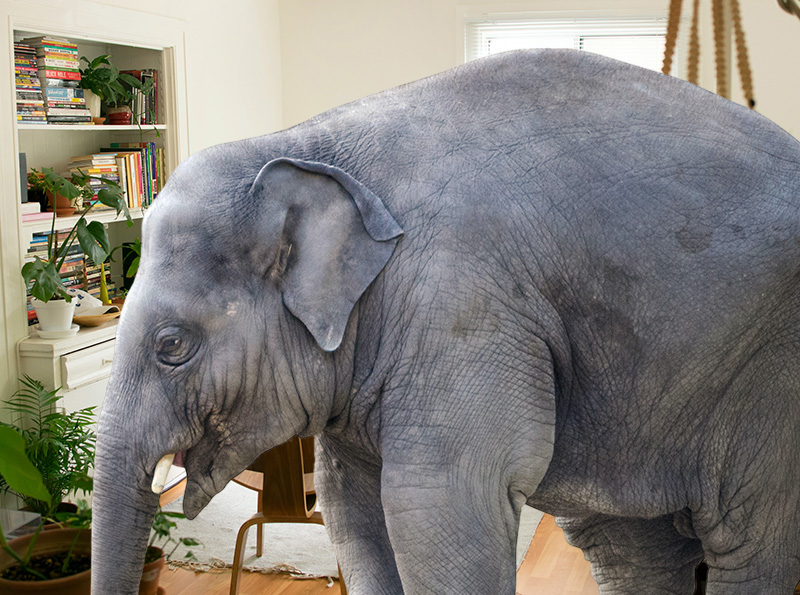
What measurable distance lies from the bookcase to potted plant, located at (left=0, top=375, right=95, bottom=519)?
101 millimetres

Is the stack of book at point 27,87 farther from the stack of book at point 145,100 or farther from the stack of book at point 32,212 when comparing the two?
the stack of book at point 145,100

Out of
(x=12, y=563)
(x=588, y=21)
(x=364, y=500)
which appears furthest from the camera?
(x=588, y=21)

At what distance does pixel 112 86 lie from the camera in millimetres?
4676

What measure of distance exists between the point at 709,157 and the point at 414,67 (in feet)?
18.8

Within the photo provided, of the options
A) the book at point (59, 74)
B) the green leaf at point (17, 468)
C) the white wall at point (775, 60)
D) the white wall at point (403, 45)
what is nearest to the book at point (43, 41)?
the book at point (59, 74)

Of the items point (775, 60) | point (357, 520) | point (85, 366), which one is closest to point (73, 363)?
point (85, 366)

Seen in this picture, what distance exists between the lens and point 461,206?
0.94m

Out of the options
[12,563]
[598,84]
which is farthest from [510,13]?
[598,84]

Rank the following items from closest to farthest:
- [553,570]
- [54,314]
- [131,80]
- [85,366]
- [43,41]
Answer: [553,570] → [54,314] → [85,366] → [43,41] → [131,80]

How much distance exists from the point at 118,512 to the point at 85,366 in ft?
10.9

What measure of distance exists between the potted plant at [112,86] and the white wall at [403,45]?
1.75 meters

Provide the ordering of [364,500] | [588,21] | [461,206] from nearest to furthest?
1. [461,206]
2. [364,500]
3. [588,21]

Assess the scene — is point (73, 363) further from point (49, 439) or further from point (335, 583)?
point (335, 583)

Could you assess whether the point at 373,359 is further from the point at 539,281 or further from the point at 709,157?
the point at 709,157
